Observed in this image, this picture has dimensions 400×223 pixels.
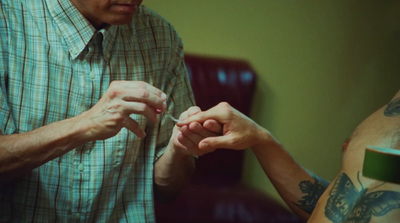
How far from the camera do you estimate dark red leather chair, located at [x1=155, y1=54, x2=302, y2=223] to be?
2354 millimetres

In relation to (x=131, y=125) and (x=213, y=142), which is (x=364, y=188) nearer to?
(x=213, y=142)

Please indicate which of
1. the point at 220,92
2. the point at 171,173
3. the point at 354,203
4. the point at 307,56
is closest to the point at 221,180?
the point at 220,92

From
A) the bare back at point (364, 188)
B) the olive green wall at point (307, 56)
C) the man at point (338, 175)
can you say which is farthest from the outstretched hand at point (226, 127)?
the olive green wall at point (307, 56)

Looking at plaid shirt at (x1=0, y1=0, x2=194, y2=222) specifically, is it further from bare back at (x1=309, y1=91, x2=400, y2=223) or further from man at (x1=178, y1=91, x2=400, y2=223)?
bare back at (x1=309, y1=91, x2=400, y2=223)

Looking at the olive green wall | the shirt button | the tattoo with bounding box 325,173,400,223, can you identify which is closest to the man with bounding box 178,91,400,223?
the tattoo with bounding box 325,173,400,223

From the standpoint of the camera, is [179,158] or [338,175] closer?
[338,175]

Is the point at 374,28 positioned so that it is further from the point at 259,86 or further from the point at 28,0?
the point at 28,0

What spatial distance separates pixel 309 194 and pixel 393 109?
338 millimetres

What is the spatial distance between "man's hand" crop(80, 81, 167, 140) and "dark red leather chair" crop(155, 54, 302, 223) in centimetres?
108

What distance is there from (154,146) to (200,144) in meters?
0.23

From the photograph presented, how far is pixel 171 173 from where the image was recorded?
162cm

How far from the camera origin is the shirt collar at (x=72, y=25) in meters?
1.48

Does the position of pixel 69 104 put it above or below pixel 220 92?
above

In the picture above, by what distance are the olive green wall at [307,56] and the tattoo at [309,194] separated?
4.44ft
